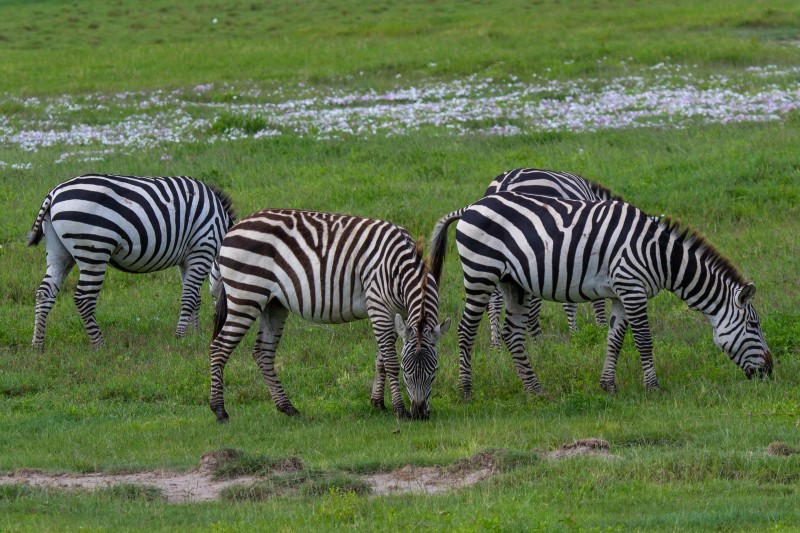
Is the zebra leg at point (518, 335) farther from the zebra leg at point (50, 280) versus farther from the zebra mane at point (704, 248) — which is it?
the zebra leg at point (50, 280)

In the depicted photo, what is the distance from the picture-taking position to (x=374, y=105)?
2722 centimetres

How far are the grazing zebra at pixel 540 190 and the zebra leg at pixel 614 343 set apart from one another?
1.92 meters

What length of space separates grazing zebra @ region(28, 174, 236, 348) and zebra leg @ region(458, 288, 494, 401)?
441 cm

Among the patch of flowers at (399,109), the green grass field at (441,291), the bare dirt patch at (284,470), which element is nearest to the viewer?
the green grass field at (441,291)

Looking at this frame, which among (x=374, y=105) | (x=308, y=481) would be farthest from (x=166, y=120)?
(x=308, y=481)

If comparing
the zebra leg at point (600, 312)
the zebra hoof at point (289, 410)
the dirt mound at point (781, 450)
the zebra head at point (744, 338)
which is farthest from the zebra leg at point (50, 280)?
the dirt mound at point (781, 450)

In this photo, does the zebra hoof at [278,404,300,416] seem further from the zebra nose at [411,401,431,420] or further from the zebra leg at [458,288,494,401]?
the zebra leg at [458,288,494,401]

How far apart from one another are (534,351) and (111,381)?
15.9ft

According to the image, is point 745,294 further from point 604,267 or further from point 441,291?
point 441,291

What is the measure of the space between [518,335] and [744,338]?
→ 2.33 m

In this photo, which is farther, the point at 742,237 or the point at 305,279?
the point at 742,237

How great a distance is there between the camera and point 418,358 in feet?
33.2

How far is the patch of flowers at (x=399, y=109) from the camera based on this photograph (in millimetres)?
23750

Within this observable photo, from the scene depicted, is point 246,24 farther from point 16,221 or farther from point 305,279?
point 305,279
